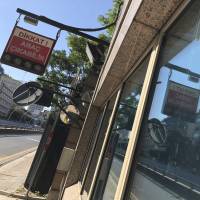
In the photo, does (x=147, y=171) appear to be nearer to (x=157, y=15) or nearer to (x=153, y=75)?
(x=153, y=75)

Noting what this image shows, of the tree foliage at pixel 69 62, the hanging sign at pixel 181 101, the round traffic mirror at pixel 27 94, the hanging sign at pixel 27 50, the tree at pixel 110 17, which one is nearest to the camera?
the hanging sign at pixel 181 101

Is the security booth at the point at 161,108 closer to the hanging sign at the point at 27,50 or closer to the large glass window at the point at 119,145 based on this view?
the large glass window at the point at 119,145

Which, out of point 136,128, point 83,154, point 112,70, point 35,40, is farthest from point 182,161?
point 35,40

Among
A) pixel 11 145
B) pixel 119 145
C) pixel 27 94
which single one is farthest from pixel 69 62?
pixel 119 145

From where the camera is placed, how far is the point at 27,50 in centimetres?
721

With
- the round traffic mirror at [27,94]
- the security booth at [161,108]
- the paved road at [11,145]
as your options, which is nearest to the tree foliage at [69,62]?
the paved road at [11,145]

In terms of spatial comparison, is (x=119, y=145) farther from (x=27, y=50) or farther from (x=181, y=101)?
(x=27, y=50)

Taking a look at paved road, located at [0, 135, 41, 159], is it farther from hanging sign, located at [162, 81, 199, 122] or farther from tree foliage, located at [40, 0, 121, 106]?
hanging sign, located at [162, 81, 199, 122]

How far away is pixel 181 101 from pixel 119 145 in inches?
53.4

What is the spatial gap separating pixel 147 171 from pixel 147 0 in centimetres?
106

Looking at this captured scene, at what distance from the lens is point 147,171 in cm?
179

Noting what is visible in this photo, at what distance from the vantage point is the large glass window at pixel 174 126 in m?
1.34

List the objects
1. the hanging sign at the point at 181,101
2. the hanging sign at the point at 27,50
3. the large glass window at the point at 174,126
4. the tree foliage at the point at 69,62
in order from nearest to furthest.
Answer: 1. the large glass window at the point at 174,126
2. the hanging sign at the point at 181,101
3. the hanging sign at the point at 27,50
4. the tree foliage at the point at 69,62

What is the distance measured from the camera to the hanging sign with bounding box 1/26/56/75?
7055 mm
